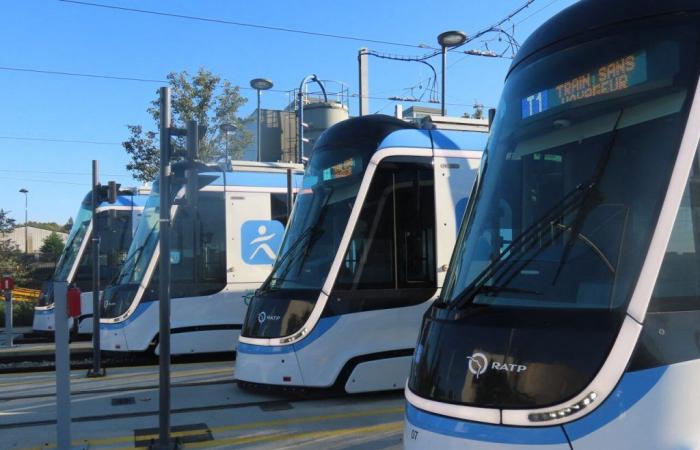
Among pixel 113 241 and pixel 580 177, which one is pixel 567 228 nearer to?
pixel 580 177

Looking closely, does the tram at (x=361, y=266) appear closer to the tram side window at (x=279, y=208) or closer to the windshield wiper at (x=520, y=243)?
the tram side window at (x=279, y=208)

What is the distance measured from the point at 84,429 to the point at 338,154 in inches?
156

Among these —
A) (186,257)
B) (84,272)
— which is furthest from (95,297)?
(84,272)

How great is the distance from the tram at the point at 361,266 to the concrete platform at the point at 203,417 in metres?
0.29

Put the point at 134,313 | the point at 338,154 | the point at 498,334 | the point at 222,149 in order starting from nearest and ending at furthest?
1. the point at 498,334
2. the point at 338,154
3. the point at 134,313
4. the point at 222,149

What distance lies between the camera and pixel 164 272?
17.4 feet

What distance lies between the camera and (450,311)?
326 cm

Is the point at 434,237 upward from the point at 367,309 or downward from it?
upward

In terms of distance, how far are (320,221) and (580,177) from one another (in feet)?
14.4

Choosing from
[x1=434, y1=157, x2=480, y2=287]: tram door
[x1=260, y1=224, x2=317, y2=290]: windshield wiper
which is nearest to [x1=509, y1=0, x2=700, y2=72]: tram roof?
[x1=434, y1=157, x2=480, y2=287]: tram door

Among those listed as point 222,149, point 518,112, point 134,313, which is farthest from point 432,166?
point 222,149

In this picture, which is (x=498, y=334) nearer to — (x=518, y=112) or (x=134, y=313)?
(x=518, y=112)

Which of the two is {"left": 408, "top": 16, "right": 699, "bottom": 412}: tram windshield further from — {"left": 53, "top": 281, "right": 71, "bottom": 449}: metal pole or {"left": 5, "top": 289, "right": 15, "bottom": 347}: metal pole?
{"left": 5, "top": 289, "right": 15, "bottom": 347}: metal pole

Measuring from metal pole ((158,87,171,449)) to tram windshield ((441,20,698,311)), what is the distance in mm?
2784
